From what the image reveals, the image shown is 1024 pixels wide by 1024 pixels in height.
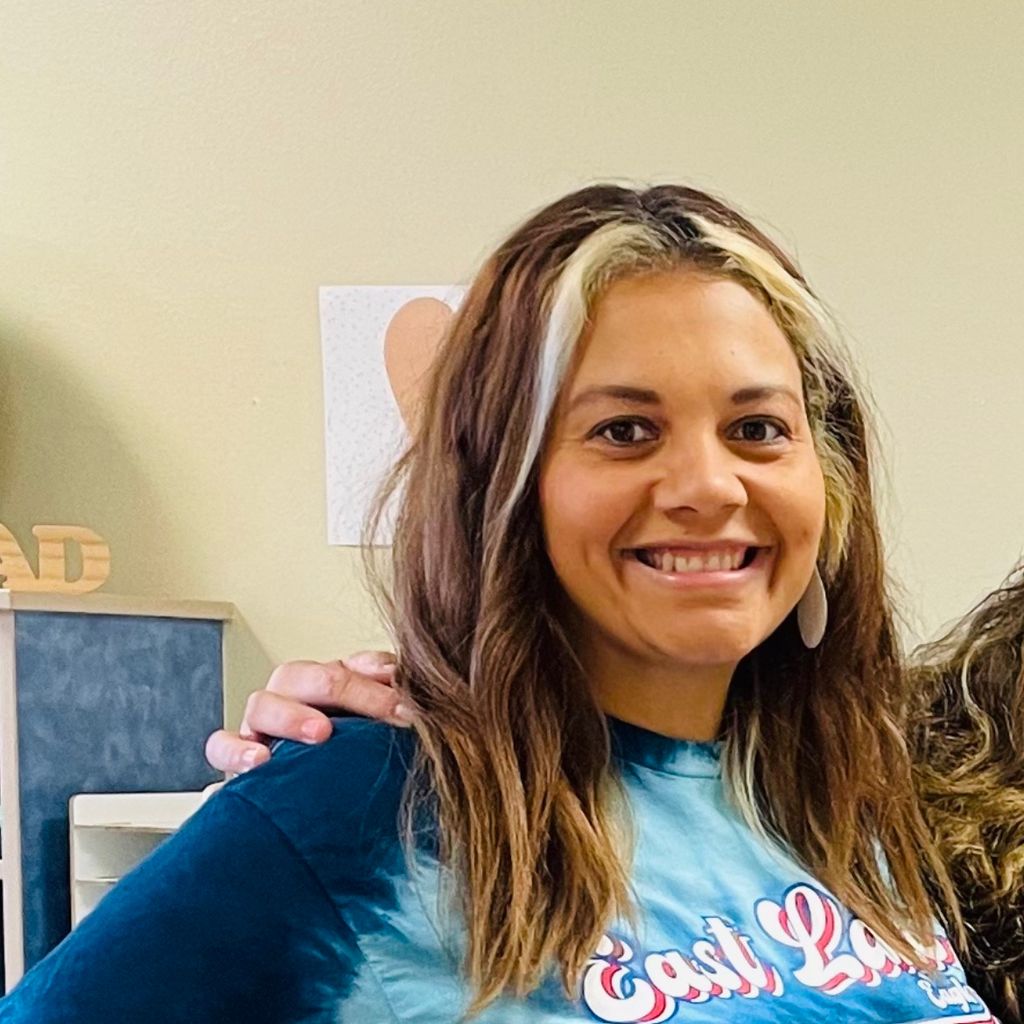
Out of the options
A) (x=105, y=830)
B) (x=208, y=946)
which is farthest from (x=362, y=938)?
(x=105, y=830)

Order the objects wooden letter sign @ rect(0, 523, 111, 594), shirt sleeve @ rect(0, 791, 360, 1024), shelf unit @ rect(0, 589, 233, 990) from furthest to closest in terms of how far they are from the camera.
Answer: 1. wooden letter sign @ rect(0, 523, 111, 594)
2. shelf unit @ rect(0, 589, 233, 990)
3. shirt sleeve @ rect(0, 791, 360, 1024)

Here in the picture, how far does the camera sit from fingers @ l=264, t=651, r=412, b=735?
3.15 ft

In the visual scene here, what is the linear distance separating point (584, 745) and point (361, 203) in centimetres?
108

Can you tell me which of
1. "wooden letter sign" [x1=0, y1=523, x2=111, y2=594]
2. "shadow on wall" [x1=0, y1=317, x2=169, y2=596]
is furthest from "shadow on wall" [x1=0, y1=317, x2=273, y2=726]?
"wooden letter sign" [x1=0, y1=523, x2=111, y2=594]

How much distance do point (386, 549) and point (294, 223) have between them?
0.85 metres

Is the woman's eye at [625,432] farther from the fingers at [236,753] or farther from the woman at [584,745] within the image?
the fingers at [236,753]

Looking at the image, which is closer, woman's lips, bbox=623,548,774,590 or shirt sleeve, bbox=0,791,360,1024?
shirt sleeve, bbox=0,791,360,1024

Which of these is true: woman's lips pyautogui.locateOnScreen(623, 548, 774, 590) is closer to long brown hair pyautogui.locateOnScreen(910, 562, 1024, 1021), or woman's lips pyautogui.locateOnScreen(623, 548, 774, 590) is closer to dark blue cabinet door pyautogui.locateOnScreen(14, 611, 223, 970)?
long brown hair pyautogui.locateOnScreen(910, 562, 1024, 1021)

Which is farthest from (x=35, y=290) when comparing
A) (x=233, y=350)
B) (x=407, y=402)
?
(x=407, y=402)

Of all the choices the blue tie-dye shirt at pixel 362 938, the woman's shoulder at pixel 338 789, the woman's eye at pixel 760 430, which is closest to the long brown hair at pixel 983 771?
the blue tie-dye shirt at pixel 362 938

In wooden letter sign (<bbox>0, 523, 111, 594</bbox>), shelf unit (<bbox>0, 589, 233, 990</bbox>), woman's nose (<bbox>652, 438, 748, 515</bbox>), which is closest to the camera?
woman's nose (<bbox>652, 438, 748, 515</bbox>)

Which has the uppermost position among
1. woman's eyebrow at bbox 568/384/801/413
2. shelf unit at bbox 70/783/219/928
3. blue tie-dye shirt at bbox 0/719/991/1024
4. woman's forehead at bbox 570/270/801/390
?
woman's forehead at bbox 570/270/801/390

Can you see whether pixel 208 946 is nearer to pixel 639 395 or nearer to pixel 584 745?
pixel 584 745

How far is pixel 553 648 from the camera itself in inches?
38.1
